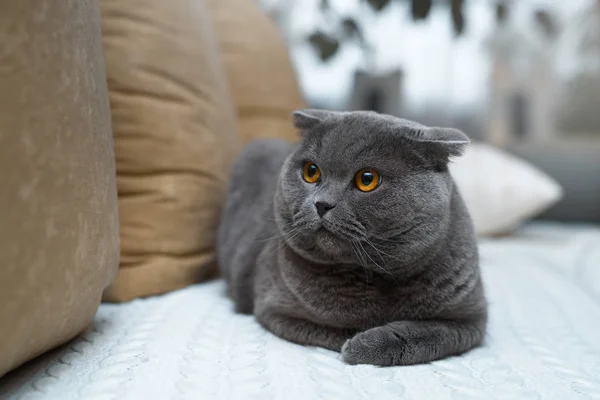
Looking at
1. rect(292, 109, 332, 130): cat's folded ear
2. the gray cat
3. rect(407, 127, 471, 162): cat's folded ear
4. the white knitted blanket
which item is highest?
rect(292, 109, 332, 130): cat's folded ear

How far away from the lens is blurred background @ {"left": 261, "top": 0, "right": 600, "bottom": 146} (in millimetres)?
2125

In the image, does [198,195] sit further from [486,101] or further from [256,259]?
[486,101]

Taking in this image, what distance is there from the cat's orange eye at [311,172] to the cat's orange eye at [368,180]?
73mm

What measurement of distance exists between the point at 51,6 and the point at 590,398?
32.5 inches

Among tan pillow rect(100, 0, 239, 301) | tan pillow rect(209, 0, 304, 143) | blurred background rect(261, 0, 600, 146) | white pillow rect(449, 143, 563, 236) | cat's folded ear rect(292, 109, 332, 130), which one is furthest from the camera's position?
blurred background rect(261, 0, 600, 146)

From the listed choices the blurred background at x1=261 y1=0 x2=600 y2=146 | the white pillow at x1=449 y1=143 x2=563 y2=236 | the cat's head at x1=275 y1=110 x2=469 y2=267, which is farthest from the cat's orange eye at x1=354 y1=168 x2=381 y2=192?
the blurred background at x1=261 y1=0 x2=600 y2=146

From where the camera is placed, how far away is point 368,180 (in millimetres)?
789

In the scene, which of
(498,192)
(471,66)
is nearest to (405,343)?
(498,192)

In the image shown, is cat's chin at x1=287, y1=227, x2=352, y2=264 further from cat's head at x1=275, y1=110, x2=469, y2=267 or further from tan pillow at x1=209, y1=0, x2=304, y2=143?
tan pillow at x1=209, y1=0, x2=304, y2=143

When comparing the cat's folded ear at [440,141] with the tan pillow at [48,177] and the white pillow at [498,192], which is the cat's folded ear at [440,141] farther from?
the white pillow at [498,192]

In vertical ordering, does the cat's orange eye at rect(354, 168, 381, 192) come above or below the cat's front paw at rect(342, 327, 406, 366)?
above

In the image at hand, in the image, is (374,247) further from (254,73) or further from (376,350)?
(254,73)

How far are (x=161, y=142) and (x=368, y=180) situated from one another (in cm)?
51

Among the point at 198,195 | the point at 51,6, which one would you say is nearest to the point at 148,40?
the point at 198,195
